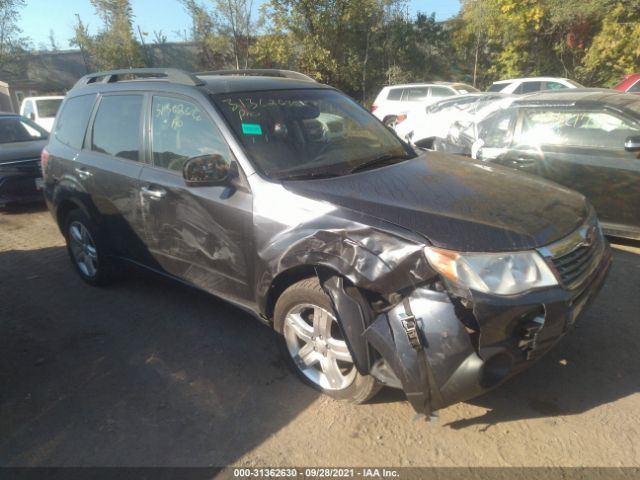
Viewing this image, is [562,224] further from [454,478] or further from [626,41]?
[626,41]

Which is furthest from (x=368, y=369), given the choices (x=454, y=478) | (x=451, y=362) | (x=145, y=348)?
(x=145, y=348)

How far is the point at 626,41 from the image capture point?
16641 millimetres

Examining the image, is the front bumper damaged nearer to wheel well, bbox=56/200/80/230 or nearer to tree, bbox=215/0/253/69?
wheel well, bbox=56/200/80/230

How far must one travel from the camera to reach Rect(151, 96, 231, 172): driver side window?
124 inches

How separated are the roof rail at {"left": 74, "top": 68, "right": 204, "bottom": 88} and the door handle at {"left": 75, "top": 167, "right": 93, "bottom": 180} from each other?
0.83 meters

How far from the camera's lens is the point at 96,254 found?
4414 mm

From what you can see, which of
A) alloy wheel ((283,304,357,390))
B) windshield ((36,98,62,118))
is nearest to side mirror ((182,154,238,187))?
alloy wheel ((283,304,357,390))

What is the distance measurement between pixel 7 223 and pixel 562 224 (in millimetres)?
7484

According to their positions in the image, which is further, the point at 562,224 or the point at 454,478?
the point at 562,224

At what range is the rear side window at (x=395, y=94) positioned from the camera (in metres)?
14.8

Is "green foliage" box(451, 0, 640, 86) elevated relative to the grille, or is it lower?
elevated

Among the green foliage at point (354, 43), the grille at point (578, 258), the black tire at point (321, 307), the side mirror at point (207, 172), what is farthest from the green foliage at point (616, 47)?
the black tire at point (321, 307)

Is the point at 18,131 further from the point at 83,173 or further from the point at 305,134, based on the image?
the point at 305,134

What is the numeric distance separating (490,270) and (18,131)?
9.01 m
